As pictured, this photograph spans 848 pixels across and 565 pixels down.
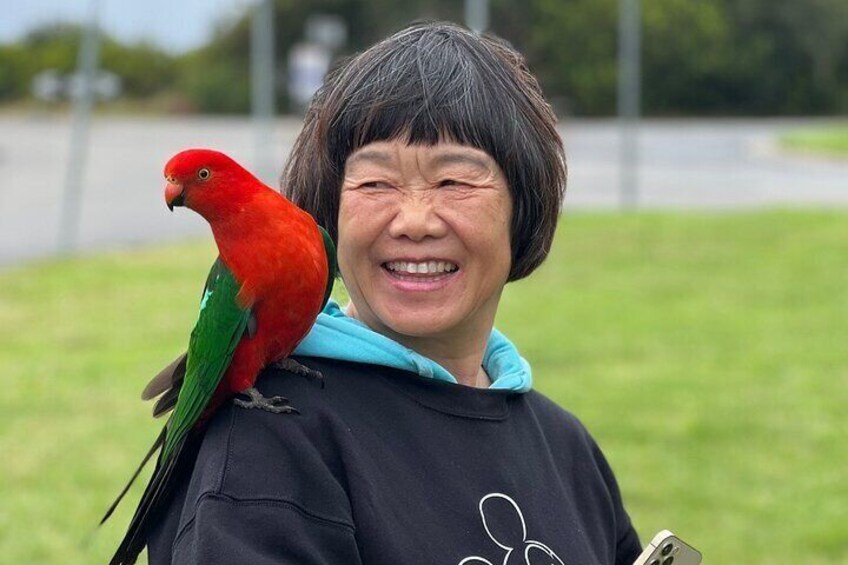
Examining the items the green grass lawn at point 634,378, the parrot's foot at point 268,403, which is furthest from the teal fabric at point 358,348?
the green grass lawn at point 634,378

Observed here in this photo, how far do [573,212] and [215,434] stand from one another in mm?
12209

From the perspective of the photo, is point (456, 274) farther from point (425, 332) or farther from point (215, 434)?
point (215, 434)

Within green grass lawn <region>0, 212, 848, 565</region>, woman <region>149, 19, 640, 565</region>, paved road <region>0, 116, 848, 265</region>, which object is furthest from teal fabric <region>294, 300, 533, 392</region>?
paved road <region>0, 116, 848, 265</region>

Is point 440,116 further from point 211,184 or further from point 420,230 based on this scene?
point 211,184

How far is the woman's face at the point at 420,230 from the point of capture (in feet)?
4.67

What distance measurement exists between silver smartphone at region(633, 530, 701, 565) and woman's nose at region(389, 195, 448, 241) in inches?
17.0

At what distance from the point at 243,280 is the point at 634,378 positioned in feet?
15.2

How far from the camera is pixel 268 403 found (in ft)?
4.39

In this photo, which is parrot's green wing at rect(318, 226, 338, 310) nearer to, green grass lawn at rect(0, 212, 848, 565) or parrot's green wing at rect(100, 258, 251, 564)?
parrot's green wing at rect(100, 258, 251, 564)

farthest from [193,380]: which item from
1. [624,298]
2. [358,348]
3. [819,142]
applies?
[819,142]

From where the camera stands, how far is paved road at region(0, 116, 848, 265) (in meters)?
13.0

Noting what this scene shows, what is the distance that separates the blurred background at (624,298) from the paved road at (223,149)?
0.09 metres

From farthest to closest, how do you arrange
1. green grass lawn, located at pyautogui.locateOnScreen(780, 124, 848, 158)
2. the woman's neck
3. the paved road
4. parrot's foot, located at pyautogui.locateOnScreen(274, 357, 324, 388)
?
green grass lawn, located at pyautogui.locateOnScreen(780, 124, 848, 158)
the paved road
the woman's neck
parrot's foot, located at pyautogui.locateOnScreen(274, 357, 324, 388)

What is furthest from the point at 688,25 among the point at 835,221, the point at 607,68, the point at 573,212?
the point at 835,221
